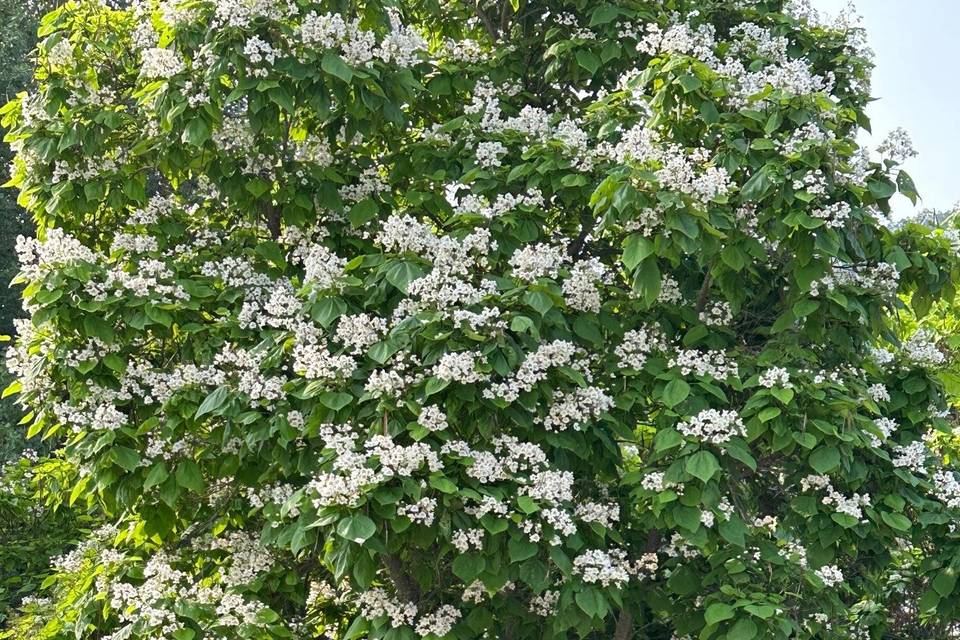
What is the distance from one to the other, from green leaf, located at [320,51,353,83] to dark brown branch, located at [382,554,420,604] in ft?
7.11

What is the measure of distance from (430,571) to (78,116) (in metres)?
2.87

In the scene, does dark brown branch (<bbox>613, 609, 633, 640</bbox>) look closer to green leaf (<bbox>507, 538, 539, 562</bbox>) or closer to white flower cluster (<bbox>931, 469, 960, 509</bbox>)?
green leaf (<bbox>507, 538, 539, 562</bbox>)

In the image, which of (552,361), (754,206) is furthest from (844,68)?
(552,361)

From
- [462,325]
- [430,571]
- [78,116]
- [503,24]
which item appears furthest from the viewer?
[503,24]

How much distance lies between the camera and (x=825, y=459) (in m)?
4.77

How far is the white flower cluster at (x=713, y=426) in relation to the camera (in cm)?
473

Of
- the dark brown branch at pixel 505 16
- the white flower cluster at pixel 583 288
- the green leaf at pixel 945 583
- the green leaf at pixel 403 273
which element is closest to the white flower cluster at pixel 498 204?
the white flower cluster at pixel 583 288

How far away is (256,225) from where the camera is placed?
5949 mm

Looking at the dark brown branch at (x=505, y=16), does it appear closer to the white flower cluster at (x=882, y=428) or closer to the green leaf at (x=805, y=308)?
the green leaf at (x=805, y=308)

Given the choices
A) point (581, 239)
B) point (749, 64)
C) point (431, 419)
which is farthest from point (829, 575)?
point (749, 64)

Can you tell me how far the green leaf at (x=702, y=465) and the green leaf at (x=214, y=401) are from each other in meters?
2.02

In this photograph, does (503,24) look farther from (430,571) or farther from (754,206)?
(430,571)

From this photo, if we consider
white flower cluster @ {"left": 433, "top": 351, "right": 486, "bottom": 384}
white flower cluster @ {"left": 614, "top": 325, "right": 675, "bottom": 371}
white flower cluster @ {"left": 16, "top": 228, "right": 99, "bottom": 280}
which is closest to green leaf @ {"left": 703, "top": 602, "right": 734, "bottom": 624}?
white flower cluster @ {"left": 614, "top": 325, "right": 675, "bottom": 371}

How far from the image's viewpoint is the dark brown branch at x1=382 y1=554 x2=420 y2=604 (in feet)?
16.8
